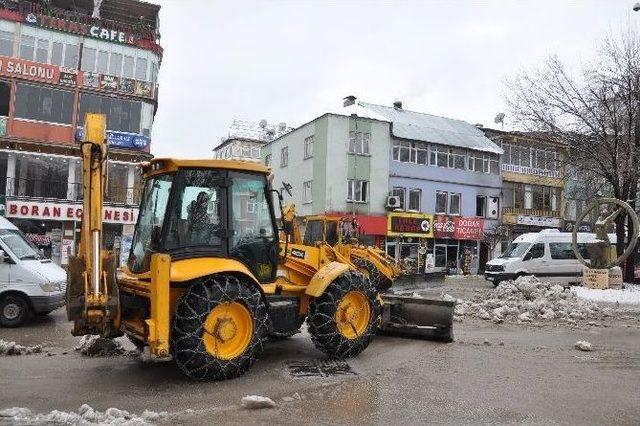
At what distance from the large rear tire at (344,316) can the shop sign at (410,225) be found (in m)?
26.0

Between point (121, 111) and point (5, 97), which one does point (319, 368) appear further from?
point (5, 97)

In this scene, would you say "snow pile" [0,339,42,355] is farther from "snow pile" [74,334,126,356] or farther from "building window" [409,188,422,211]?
"building window" [409,188,422,211]

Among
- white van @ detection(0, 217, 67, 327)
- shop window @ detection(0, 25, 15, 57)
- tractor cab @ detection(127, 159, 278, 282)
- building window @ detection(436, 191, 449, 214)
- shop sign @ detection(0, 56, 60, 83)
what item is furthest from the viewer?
building window @ detection(436, 191, 449, 214)

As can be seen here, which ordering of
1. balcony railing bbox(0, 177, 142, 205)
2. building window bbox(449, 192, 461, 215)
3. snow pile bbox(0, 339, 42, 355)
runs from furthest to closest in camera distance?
building window bbox(449, 192, 461, 215), balcony railing bbox(0, 177, 142, 205), snow pile bbox(0, 339, 42, 355)

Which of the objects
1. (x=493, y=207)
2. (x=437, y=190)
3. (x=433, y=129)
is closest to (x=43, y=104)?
(x=437, y=190)

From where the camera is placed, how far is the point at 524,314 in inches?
502

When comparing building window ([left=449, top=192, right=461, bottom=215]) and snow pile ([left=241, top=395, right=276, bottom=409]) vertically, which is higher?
building window ([left=449, top=192, right=461, bottom=215])

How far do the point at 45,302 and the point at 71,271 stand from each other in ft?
18.2

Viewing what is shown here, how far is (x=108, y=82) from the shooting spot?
26188 millimetres

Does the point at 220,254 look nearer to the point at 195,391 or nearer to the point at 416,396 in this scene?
the point at 195,391

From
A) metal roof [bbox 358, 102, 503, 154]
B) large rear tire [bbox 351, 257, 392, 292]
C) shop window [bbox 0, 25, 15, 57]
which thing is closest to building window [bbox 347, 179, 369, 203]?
metal roof [bbox 358, 102, 503, 154]

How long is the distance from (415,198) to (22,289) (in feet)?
89.7

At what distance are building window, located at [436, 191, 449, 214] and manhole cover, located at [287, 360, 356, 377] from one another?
2952 centimetres

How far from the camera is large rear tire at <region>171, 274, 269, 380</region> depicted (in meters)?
6.04
